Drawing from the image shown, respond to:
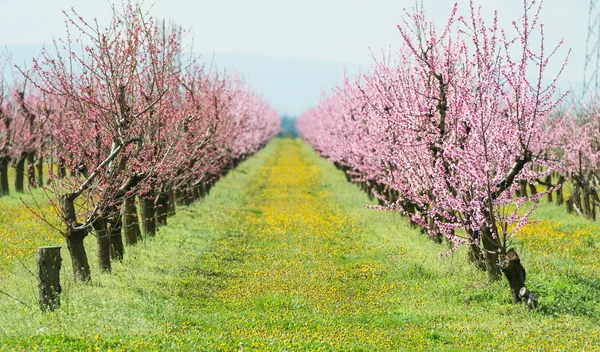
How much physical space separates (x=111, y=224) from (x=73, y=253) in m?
3.22

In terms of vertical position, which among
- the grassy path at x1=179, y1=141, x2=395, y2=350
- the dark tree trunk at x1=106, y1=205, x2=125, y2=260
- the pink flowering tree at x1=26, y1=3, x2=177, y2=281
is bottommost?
the grassy path at x1=179, y1=141, x2=395, y2=350

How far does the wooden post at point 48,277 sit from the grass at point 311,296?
237mm

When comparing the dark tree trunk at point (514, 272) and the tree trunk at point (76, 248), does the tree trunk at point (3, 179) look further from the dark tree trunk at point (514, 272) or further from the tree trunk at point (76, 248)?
the dark tree trunk at point (514, 272)

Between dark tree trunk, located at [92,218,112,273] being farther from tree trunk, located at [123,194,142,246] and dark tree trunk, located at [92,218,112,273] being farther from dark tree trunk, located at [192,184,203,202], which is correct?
dark tree trunk, located at [192,184,203,202]

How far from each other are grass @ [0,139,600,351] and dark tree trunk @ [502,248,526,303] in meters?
0.33

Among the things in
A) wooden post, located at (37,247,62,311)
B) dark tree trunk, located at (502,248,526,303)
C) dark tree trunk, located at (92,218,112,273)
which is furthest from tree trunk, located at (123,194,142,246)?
dark tree trunk, located at (502,248,526,303)

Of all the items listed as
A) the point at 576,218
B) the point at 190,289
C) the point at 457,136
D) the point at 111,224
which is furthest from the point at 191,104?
the point at 576,218

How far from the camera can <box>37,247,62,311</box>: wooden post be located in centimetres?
1393

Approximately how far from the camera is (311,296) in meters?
16.5

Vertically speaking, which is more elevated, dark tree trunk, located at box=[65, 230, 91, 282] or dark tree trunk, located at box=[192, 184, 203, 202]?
dark tree trunk, located at box=[65, 230, 91, 282]

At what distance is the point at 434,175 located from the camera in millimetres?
17094

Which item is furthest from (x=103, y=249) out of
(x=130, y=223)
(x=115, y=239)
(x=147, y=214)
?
(x=147, y=214)

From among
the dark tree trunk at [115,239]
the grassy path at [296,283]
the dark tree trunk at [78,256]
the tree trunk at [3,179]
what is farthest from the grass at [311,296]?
the tree trunk at [3,179]

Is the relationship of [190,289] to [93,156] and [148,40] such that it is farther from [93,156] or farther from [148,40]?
[148,40]
